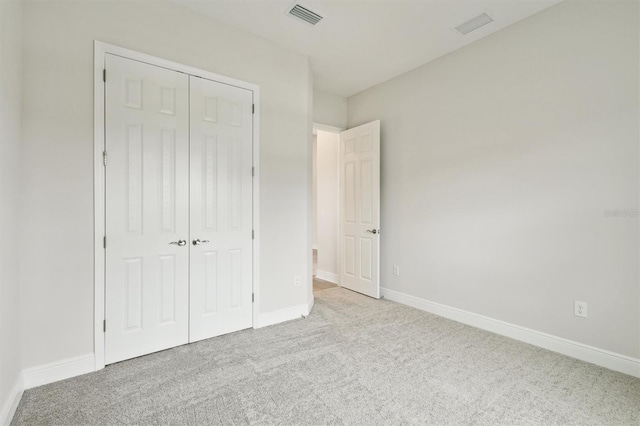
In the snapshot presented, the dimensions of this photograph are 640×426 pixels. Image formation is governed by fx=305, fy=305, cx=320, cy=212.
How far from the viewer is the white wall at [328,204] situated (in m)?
4.98

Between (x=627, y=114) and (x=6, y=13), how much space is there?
13.3ft

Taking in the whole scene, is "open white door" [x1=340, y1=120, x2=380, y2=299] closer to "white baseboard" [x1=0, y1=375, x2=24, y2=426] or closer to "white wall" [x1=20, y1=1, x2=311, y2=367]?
"white wall" [x1=20, y1=1, x2=311, y2=367]

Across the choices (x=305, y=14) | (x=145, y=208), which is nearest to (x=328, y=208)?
(x=305, y=14)

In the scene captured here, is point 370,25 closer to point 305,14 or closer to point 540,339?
point 305,14

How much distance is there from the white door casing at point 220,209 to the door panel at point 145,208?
98mm

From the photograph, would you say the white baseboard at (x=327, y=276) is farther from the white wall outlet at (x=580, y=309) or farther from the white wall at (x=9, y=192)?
the white wall at (x=9, y=192)

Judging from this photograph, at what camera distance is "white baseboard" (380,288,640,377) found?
2270 millimetres

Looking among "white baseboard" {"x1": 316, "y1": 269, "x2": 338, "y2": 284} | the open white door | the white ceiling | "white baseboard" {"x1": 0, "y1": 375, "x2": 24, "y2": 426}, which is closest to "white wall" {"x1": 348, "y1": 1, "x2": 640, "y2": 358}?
the white ceiling

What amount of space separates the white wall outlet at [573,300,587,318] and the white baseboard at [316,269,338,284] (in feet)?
9.86

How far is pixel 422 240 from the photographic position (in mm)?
3699

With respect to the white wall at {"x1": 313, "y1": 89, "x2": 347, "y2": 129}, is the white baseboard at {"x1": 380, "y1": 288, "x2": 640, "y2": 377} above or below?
below

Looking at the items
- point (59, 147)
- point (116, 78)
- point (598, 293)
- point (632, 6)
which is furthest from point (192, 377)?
point (632, 6)

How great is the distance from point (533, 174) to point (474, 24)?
149 centimetres

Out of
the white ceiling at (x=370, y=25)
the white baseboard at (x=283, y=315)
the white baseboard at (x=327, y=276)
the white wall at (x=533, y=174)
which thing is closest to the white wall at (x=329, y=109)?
the white ceiling at (x=370, y=25)
